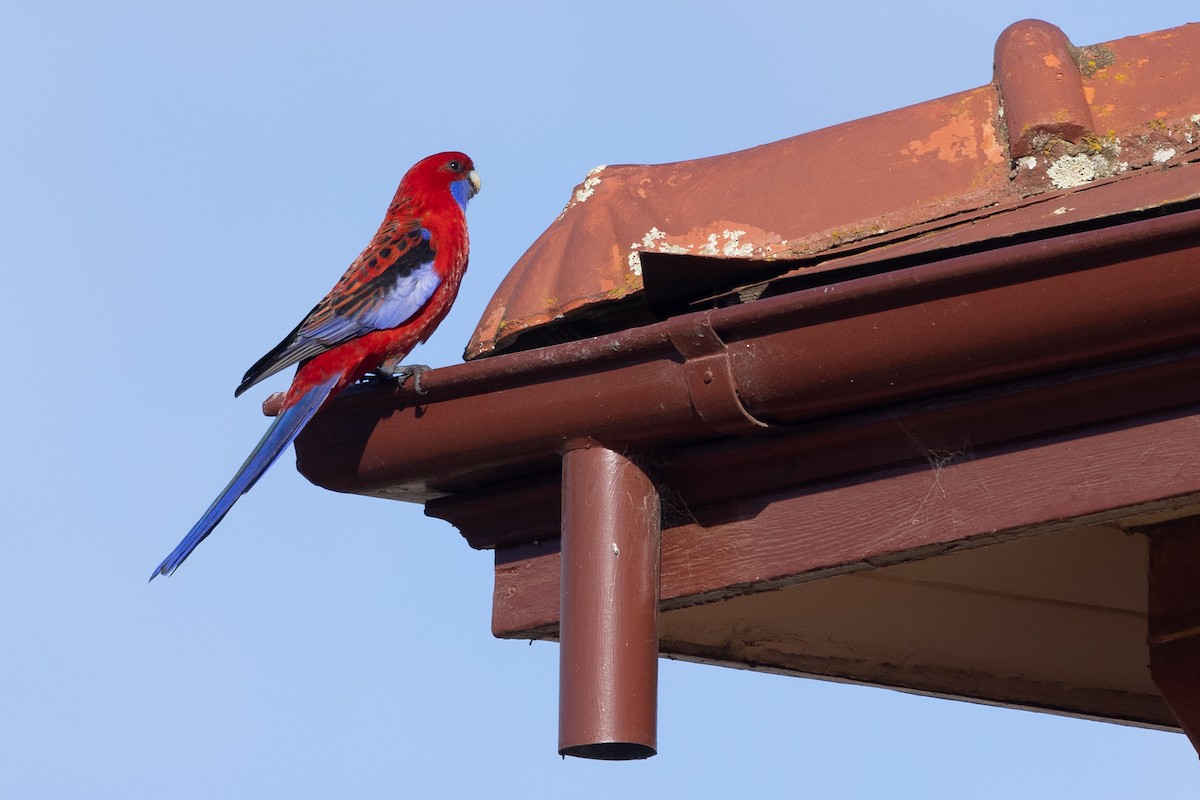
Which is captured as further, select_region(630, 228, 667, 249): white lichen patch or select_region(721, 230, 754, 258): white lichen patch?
select_region(630, 228, 667, 249): white lichen patch

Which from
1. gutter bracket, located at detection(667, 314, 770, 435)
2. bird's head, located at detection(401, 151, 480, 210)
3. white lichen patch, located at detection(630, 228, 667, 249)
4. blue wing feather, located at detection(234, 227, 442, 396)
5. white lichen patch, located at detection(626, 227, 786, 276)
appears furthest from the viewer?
bird's head, located at detection(401, 151, 480, 210)

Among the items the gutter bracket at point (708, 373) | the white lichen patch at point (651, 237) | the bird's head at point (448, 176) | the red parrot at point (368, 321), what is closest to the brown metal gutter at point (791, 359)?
the gutter bracket at point (708, 373)

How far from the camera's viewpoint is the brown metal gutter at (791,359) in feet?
7.63

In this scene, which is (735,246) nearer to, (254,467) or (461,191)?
(254,467)

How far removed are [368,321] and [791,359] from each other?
4.40ft

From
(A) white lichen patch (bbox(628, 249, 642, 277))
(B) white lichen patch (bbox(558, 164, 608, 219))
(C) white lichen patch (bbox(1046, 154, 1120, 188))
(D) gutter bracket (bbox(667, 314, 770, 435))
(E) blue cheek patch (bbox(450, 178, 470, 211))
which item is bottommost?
(D) gutter bracket (bbox(667, 314, 770, 435))

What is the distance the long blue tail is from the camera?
3.01 m

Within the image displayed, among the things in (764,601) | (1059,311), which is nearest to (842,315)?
(1059,311)

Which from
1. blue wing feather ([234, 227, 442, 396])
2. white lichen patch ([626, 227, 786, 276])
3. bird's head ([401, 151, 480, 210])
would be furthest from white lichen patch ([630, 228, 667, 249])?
bird's head ([401, 151, 480, 210])

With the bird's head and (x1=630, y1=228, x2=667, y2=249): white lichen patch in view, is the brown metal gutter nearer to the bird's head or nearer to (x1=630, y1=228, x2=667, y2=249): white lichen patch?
(x1=630, y1=228, x2=667, y2=249): white lichen patch

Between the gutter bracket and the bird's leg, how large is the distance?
475 millimetres

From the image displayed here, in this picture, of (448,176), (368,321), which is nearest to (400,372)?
(368,321)

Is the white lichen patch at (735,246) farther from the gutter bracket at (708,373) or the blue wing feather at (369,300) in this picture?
the blue wing feather at (369,300)

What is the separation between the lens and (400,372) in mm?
3432
